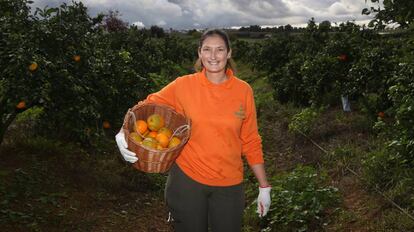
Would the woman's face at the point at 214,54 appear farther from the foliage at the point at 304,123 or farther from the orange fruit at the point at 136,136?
the foliage at the point at 304,123

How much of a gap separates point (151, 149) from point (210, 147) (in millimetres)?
421

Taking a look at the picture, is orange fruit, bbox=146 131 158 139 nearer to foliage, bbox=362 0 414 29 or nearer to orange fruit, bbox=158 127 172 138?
orange fruit, bbox=158 127 172 138

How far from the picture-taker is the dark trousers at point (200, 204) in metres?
3.13

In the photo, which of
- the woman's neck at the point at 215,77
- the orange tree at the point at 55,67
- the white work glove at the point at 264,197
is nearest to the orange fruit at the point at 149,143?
the woman's neck at the point at 215,77

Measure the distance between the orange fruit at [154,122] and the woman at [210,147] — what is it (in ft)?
0.55

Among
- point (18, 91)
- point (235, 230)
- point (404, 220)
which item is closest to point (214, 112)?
point (235, 230)

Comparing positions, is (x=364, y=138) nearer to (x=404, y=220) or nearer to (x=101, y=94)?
(x=404, y=220)

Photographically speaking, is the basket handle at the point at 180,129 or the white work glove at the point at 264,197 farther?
the white work glove at the point at 264,197

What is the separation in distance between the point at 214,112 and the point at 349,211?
3.44 m

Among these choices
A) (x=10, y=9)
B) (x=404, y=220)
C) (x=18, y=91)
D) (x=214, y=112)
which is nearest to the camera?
(x=214, y=112)

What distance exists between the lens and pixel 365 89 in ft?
31.0

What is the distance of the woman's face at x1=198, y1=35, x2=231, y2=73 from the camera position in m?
3.18

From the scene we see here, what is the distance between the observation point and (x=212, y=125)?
10.2ft

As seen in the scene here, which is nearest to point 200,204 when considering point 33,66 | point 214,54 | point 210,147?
point 210,147
